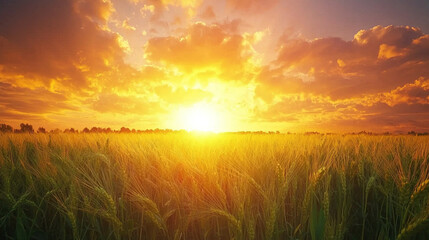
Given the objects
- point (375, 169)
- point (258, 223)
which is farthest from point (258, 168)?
point (375, 169)

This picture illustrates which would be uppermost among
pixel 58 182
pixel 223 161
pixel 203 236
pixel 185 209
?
pixel 223 161

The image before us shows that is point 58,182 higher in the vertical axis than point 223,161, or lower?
lower

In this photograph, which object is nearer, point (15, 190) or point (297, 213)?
point (297, 213)

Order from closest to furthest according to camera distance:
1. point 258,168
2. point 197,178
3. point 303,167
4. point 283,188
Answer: point 283,188, point 197,178, point 258,168, point 303,167

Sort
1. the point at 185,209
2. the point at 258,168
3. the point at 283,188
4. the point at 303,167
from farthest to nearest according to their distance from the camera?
the point at 303,167, the point at 258,168, the point at 185,209, the point at 283,188

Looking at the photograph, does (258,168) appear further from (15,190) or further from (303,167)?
(15,190)

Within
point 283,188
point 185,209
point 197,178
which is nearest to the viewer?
point 283,188

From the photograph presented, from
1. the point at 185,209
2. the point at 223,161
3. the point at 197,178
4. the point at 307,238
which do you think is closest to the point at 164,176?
the point at 197,178

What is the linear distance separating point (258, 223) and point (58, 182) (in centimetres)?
149

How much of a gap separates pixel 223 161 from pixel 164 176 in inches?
22.6

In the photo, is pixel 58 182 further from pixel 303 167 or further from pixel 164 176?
pixel 303 167

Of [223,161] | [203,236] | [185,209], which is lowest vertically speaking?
[203,236]

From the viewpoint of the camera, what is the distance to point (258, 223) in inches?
59.9

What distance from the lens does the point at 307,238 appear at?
136 centimetres
